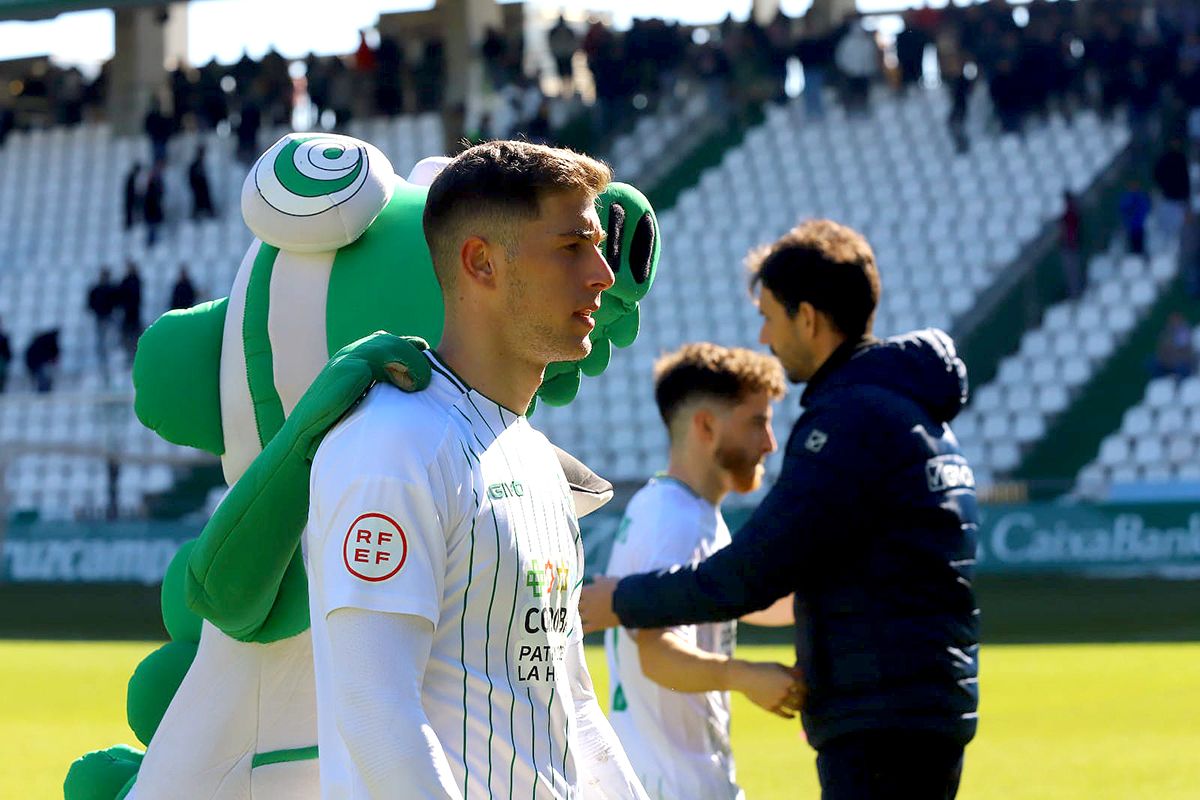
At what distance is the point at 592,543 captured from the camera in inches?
691

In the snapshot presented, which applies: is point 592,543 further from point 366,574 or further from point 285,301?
point 366,574

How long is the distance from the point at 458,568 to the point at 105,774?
169 cm

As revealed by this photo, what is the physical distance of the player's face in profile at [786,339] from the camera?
400 cm

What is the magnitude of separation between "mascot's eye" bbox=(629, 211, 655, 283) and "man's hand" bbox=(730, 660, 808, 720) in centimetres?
89

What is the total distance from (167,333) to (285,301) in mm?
312

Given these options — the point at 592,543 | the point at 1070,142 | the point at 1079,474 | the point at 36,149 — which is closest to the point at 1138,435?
the point at 1079,474

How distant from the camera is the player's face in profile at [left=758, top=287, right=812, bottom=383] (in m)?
4.00

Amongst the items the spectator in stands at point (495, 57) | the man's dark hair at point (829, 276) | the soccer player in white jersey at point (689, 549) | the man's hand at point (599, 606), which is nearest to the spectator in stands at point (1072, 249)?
the spectator in stands at point (495, 57)

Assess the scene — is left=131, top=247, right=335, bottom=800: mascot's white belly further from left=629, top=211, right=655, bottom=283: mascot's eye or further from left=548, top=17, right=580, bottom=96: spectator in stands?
left=548, top=17, right=580, bottom=96: spectator in stands

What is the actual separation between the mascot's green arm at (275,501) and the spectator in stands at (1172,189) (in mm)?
19060

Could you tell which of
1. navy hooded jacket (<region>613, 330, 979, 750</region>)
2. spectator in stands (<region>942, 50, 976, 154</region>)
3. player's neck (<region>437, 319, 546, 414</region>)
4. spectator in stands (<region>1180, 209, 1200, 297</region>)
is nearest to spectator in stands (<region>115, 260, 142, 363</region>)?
spectator in stands (<region>942, 50, 976, 154</region>)

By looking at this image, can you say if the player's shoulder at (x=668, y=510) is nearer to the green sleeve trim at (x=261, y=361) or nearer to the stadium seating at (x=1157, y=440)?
the green sleeve trim at (x=261, y=361)

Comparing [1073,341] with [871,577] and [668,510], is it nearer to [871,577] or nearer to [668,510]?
[668,510]

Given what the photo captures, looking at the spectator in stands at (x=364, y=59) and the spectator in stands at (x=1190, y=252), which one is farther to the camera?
the spectator in stands at (x=364, y=59)
